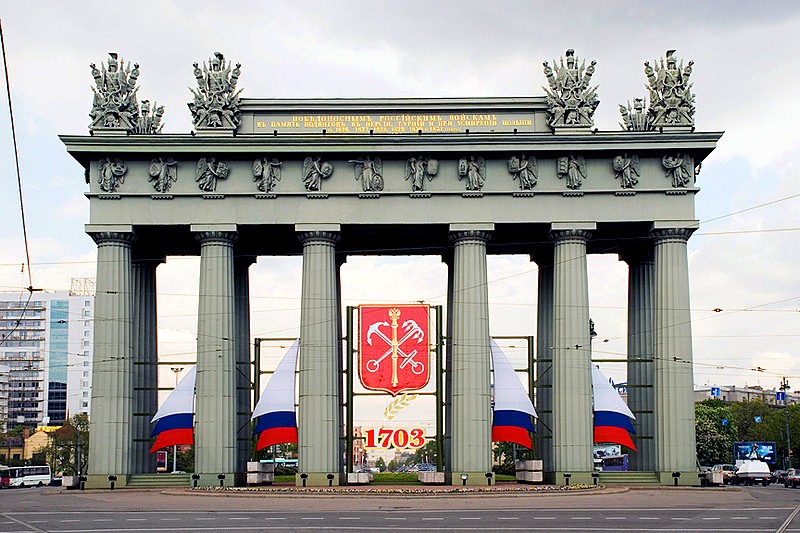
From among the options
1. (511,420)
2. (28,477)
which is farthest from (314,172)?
(28,477)

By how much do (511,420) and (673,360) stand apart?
360 inches

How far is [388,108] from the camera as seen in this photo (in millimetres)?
62281

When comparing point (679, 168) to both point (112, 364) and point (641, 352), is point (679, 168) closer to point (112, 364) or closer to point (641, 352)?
point (641, 352)

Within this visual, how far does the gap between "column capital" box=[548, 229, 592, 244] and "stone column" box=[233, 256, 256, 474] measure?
18.8 metres

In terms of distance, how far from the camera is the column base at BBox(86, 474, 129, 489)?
193ft

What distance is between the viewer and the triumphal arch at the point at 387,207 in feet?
195

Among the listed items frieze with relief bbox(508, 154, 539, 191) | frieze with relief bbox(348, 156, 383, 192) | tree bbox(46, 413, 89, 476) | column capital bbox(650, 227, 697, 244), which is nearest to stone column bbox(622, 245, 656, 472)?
column capital bbox(650, 227, 697, 244)

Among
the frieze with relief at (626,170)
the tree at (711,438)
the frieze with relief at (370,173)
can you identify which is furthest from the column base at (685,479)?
the tree at (711,438)

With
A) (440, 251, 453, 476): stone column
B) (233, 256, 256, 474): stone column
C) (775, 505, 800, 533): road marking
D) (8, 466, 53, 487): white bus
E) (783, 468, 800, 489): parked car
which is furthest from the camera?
(8, 466, 53, 487): white bus

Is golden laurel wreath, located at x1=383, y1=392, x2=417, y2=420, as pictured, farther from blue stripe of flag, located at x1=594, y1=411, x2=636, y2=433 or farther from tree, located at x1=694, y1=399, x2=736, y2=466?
tree, located at x1=694, y1=399, x2=736, y2=466

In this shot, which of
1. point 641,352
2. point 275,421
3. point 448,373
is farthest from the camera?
point 448,373

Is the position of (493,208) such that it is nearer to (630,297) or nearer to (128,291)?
(630,297)

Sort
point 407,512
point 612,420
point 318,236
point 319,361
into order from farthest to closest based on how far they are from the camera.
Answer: point 612,420, point 318,236, point 319,361, point 407,512

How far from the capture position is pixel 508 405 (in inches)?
2398
